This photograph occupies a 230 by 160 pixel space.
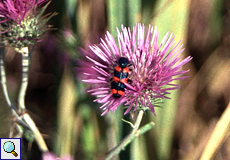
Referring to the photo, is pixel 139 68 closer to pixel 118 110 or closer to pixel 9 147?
pixel 118 110

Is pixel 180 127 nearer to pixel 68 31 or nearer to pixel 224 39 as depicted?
pixel 224 39

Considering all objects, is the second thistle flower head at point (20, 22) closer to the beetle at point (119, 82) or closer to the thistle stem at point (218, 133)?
the beetle at point (119, 82)

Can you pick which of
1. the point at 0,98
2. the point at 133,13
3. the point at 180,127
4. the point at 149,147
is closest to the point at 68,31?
the point at 133,13

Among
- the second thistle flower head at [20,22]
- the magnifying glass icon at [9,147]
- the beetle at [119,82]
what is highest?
the second thistle flower head at [20,22]

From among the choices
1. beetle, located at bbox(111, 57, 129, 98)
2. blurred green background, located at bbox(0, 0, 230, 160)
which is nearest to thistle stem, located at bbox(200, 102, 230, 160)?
blurred green background, located at bbox(0, 0, 230, 160)

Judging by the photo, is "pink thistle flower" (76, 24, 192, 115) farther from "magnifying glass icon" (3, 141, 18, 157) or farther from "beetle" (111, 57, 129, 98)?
"magnifying glass icon" (3, 141, 18, 157)

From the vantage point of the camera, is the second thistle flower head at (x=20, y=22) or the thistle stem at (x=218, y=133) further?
the thistle stem at (x=218, y=133)

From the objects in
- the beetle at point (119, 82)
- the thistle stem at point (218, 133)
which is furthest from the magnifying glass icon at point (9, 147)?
the thistle stem at point (218, 133)
